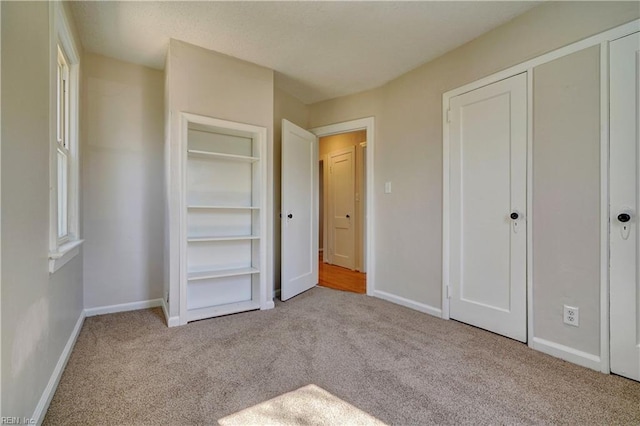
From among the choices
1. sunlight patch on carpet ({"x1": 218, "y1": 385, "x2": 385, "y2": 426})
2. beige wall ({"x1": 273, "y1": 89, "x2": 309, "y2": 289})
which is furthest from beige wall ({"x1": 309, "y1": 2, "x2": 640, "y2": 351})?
sunlight patch on carpet ({"x1": 218, "y1": 385, "x2": 385, "y2": 426})

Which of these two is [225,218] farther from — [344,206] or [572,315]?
[572,315]

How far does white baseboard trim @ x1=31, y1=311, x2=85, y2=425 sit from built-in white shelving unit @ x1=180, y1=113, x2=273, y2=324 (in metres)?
0.80

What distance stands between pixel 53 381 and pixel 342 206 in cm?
417

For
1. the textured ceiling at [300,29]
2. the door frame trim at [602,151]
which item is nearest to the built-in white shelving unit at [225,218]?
the textured ceiling at [300,29]

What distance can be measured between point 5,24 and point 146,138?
1.99 m

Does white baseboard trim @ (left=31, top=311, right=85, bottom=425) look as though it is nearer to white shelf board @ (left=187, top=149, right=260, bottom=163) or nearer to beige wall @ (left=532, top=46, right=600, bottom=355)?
white shelf board @ (left=187, top=149, right=260, bottom=163)

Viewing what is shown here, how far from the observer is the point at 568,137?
74.5 inches

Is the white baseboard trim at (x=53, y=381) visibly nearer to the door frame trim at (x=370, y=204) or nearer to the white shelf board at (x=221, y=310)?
the white shelf board at (x=221, y=310)

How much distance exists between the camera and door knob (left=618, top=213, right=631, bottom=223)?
1660mm

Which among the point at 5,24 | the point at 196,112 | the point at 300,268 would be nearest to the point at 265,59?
the point at 196,112

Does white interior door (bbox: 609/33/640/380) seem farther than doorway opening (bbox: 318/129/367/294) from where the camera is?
No

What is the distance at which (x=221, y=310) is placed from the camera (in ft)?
8.80

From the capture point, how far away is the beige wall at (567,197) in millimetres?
1793

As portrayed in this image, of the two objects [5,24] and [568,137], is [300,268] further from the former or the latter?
[5,24]
